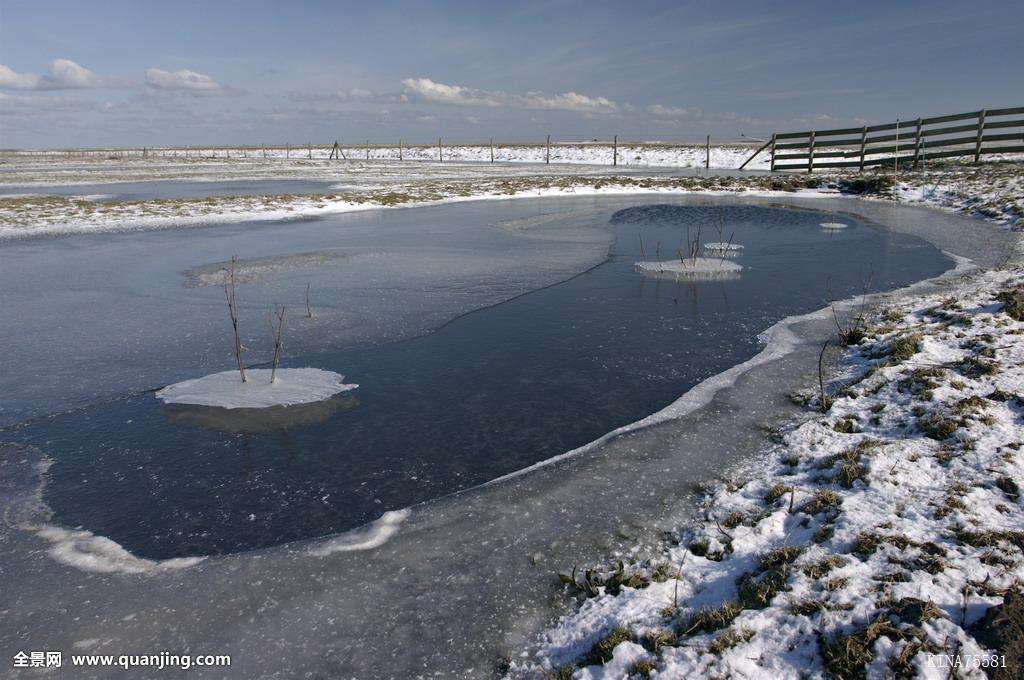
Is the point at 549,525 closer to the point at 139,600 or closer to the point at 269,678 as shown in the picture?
the point at 269,678

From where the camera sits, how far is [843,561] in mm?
3262

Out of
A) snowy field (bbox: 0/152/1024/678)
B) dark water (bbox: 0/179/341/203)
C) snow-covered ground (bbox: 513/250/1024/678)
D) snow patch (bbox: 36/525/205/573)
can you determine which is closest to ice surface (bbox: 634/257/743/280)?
snowy field (bbox: 0/152/1024/678)

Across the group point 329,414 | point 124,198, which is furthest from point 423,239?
point 124,198

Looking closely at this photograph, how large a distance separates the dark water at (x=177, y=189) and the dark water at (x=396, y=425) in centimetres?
2411

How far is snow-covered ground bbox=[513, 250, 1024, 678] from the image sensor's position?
272 centimetres

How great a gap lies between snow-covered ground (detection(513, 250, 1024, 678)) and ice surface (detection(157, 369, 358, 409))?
3.92 metres

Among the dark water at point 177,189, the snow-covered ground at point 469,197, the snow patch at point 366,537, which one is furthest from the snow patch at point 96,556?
the dark water at point 177,189

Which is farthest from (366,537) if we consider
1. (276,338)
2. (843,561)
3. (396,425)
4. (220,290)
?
(220,290)

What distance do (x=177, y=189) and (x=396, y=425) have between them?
34.0 metres

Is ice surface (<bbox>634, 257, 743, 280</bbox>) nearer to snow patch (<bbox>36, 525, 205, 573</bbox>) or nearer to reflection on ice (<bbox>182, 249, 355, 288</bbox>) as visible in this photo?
reflection on ice (<bbox>182, 249, 355, 288</bbox>)

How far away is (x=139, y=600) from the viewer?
3.53 m

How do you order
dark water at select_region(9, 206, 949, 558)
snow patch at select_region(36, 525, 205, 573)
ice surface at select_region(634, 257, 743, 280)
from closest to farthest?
snow patch at select_region(36, 525, 205, 573)
dark water at select_region(9, 206, 949, 558)
ice surface at select_region(634, 257, 743, 280)

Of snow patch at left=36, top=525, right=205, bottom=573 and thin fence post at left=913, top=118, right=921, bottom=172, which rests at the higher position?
thin fence post at left=913, top=118, right=921, bottom=172

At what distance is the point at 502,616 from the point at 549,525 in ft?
2.96
